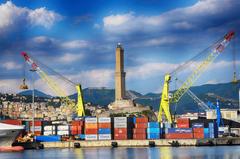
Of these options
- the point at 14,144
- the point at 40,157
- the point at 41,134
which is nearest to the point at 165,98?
the point at 41,134

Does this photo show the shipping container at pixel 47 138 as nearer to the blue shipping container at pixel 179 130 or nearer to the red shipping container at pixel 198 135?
the blue shipping container at pixel 179 130

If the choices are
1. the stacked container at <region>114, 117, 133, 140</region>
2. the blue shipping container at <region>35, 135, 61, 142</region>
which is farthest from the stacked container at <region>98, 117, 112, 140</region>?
the blue shipping container at <region>35, 135, 61, 142</region>

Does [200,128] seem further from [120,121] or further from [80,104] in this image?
[80,104]

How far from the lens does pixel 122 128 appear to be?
106625 millimetres

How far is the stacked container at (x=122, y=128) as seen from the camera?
106188 millimetres

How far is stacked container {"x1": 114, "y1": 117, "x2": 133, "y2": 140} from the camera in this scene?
106188 millimetres

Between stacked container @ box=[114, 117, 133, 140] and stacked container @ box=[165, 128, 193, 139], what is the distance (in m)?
7.51

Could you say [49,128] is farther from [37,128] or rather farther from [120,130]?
[120,130]

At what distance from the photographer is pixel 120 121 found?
10631 centimetres

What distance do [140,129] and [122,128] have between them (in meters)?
3.52

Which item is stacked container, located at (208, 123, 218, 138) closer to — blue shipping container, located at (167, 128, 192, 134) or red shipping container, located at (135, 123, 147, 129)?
blue shipping container, located at (167, 128, 192, 134)

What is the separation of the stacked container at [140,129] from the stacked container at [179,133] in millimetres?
4434

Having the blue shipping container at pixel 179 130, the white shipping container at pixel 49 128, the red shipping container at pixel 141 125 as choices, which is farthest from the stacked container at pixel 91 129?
the blue shipping container at pixel 179 130

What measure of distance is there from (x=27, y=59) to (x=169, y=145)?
56683mm
